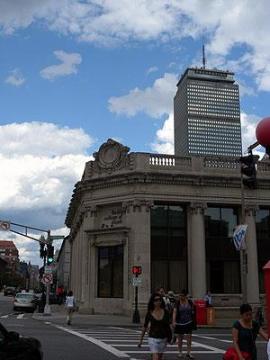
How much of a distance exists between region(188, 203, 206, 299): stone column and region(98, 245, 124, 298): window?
4604 mm

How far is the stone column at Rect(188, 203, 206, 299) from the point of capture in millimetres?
34594

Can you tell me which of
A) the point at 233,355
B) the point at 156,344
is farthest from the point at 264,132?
the point at 156,344

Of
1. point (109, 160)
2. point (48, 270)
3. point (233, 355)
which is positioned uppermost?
A: point (109, 160)

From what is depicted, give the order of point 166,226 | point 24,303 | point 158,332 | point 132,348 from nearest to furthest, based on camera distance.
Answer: point 158,332
point 132,348
point 166,226
point 24,303

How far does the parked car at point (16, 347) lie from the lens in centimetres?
727

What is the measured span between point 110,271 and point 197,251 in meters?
5.96

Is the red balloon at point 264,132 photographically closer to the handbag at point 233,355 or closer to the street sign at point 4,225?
the handbag at point 233,355

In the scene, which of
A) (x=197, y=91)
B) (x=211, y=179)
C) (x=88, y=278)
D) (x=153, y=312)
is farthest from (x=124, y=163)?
(x=197, y=91)

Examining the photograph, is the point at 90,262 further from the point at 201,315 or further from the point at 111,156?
the point at 201,315

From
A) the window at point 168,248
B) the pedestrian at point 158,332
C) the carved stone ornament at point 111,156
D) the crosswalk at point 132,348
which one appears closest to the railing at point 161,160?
the carved stone ornament at point 111,156

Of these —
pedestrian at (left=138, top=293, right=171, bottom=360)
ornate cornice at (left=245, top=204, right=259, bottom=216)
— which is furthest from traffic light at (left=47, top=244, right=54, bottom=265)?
pedestrian at (left=138, top=293, right=171, bottom=360)

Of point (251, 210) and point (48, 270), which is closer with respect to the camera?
point (48, 270)

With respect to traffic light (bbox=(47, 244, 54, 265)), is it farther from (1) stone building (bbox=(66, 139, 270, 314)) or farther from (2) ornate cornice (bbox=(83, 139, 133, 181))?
(2) ornate cornice (bbox=(83, 139, 133, 181))

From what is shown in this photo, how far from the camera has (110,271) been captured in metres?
36.1
